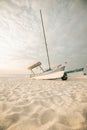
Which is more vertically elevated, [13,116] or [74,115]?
[13,116]

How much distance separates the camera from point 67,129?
4.93 feet

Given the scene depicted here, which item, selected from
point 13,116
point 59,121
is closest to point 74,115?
point 59,121

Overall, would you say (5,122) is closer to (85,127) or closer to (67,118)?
(67,118)

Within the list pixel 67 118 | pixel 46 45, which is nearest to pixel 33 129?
pixel 67 118

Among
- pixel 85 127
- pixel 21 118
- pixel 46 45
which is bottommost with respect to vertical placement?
pixel 85 127

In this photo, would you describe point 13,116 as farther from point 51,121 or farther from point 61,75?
point 61,75

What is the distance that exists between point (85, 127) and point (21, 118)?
1.10m

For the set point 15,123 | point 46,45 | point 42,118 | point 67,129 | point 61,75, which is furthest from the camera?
point 46,45

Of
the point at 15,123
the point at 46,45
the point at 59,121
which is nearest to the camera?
the point at 15,123

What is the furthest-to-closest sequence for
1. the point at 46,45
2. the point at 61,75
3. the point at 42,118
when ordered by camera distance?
the point at 46,45 → the point at 61,75 → the point at 42,118

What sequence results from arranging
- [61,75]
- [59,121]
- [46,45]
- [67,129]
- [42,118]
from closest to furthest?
1. [67,129]
2. [59,121]
3. [42,118]
4. [61,75]
5. [46,45]

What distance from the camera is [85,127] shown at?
1.56 metres

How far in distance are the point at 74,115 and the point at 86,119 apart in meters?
0.24

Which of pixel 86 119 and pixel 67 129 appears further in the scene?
pixel 86 119
